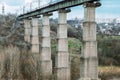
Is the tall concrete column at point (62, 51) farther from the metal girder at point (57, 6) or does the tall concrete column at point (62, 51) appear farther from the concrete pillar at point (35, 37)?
the concrete pillar at point (35, 37)

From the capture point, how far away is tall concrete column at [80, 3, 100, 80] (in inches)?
1203

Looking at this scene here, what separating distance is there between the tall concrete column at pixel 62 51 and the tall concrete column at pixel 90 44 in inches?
311

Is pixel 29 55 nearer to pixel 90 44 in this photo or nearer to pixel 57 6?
pixel 57 6

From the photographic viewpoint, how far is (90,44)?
30.7 m

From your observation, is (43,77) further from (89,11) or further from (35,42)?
(89,11)

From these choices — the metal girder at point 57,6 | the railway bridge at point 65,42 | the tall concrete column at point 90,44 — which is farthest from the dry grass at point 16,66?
the tall concrete column at point 90,44

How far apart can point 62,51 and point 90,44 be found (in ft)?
29.3

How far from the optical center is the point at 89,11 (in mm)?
30594

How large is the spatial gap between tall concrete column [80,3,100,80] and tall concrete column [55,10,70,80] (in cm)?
790

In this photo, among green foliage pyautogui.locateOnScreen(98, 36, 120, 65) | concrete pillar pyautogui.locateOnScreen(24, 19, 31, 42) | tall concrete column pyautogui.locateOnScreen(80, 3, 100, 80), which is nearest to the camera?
tall concrete column pyautogui.locateOnScreen(80, 3, 100, 80)

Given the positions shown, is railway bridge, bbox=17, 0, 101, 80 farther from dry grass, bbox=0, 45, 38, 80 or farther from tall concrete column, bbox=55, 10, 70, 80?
dry grass, bbox=0, 45, 38, 80

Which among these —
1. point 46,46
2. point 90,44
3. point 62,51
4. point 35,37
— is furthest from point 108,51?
point 90,44

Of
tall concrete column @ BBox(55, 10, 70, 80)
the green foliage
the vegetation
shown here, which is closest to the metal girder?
tall concrete column @ BBox(55, 10, 70, 80)

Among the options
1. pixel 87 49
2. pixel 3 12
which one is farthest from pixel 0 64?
pixel 3 12
